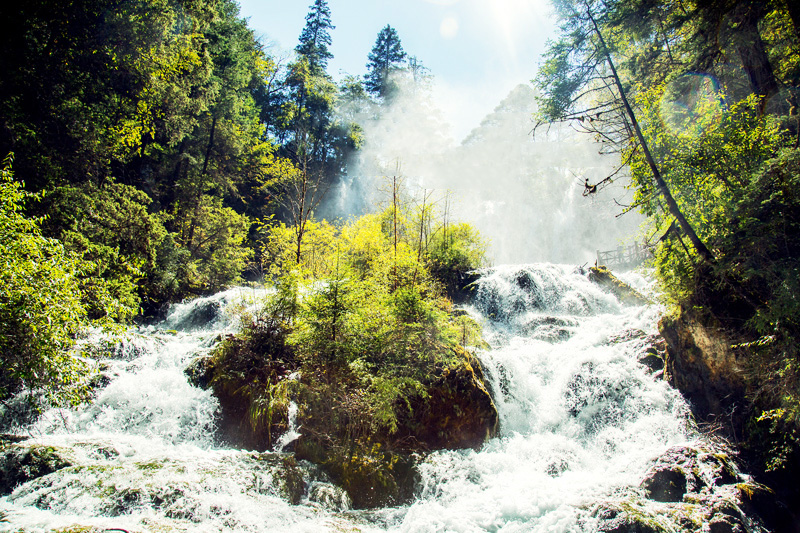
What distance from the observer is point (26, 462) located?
4.18m

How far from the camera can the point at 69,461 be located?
4.33m

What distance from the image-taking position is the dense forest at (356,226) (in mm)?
4938

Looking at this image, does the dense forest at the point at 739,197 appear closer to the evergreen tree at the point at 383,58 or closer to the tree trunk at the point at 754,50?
the tree trunk at the point at 754,50

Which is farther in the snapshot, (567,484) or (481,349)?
(481,349)

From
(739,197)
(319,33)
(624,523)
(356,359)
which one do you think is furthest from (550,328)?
(319,33)

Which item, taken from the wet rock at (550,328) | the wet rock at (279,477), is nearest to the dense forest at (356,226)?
the wet rock at (279,477)

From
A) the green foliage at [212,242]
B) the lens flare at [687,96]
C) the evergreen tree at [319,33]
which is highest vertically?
the evergreen tree at [319,33]

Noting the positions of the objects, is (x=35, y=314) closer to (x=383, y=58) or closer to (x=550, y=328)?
(x=550, y=328)

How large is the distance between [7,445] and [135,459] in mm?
1523

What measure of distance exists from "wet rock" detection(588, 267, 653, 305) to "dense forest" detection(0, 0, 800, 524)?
510 centimetres

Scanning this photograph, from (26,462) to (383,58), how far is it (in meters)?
41.8

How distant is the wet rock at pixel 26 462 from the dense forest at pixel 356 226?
66 centimetres

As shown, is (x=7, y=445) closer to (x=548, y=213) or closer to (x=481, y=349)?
(x=481, y=349)

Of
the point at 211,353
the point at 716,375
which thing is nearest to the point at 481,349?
the point at 716,375
